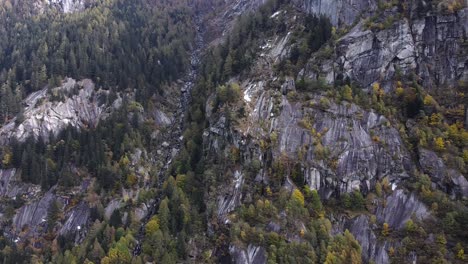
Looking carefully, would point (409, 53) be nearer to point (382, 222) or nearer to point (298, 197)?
point (382, 222)

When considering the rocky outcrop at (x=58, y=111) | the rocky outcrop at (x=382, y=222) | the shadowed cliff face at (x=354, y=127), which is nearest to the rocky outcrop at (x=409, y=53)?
the shadowed cliff face at (x=354, y=127)

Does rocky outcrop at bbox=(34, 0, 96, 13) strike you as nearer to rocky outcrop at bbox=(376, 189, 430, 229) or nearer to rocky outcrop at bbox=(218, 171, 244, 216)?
rocky outcrop at bbox=(218, 171, 244, 216)

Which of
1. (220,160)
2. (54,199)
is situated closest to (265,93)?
(220,160)

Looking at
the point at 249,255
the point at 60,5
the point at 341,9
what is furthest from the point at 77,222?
the point at 60,5

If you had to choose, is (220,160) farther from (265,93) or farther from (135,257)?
(135,257)

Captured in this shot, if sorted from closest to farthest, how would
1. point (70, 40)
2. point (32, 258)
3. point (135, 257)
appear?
point (135, 257) → point (32, 258) → point (70, 40)

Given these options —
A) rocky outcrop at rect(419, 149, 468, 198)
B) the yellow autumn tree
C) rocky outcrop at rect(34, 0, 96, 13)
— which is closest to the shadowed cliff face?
rocky outcrop at rect(419, 149, 468, 198)

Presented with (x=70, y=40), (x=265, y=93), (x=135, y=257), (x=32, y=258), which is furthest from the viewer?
(x=70, y=40)
